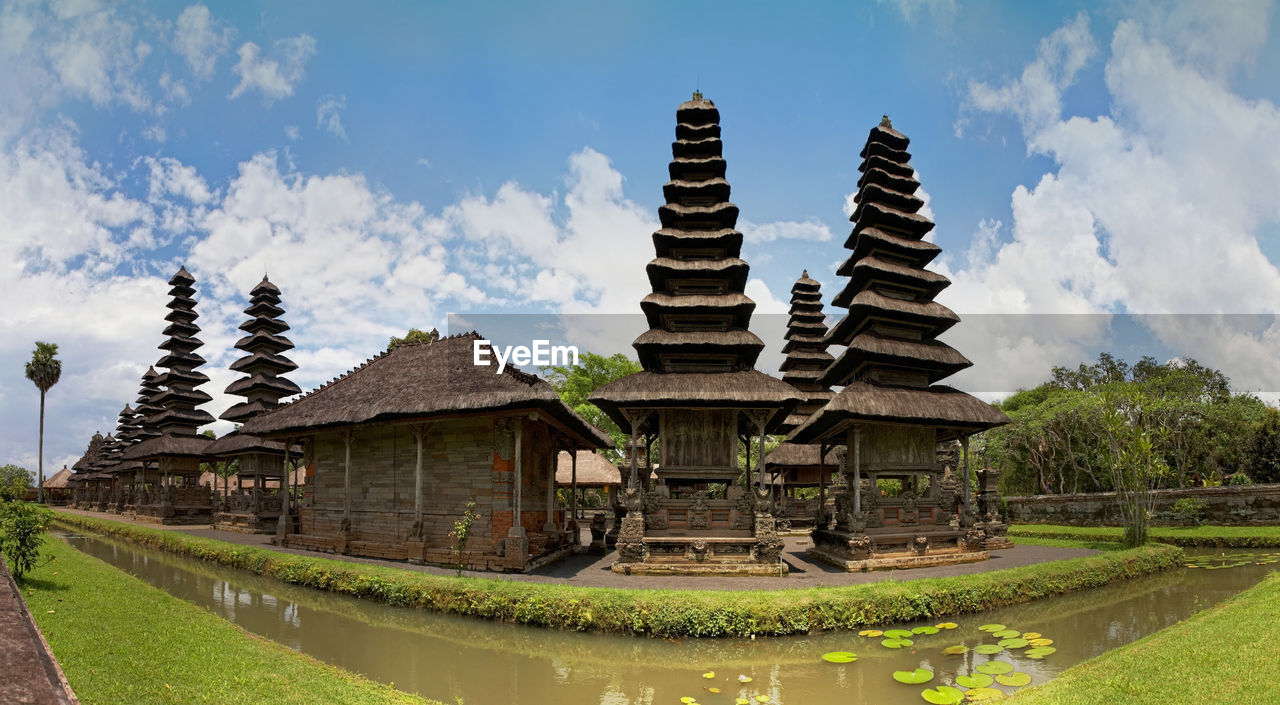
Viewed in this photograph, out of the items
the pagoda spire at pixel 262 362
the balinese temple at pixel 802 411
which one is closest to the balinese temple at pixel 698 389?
the balinese temple at pixel 802 411

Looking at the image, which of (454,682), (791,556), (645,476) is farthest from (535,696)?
(645,476)

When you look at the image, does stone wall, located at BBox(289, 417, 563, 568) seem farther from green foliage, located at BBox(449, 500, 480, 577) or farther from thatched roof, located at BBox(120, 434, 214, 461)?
thatched roof, located at BBox(120, 434, 214, 461)

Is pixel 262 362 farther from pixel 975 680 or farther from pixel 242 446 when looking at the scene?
pixel 975 680

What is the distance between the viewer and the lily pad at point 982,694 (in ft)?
26.6

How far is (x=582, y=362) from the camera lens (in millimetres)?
43156

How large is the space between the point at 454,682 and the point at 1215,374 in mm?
54162

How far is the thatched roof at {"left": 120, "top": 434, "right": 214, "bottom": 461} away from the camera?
36.7 m

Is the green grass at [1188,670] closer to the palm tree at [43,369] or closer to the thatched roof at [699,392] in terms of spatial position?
the thatched roof at [699,392]

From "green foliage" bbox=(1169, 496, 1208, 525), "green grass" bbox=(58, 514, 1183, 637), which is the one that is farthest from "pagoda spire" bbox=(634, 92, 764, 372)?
"green foliage" bbox=(1169, 496, 1208, 525)

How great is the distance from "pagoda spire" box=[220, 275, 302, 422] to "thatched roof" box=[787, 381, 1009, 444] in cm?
3015

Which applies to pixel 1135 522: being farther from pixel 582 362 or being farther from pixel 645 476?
pixel 582 362

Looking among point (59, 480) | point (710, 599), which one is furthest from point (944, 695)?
point (59, 480)

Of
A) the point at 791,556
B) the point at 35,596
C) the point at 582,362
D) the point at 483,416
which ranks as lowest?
the point at 791,556

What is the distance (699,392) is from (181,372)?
38226 mm
